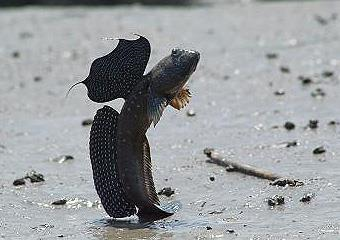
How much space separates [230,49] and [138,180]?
253 inches

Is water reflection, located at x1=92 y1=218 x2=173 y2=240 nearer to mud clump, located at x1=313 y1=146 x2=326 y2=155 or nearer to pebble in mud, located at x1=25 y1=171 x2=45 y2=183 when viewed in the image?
pebble in mud, located at x1=25 y1=171 x2=45 y2=183

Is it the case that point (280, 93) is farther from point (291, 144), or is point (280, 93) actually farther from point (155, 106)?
point (155, 106)

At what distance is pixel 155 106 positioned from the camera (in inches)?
170

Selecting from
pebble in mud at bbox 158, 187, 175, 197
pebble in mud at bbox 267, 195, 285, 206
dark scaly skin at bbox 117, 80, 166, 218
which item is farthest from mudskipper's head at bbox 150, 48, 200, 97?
pebble in mud at bbox 158, 187, 175, 197

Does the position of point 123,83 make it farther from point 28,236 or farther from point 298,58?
point 298,58

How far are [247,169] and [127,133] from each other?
0.98 meters

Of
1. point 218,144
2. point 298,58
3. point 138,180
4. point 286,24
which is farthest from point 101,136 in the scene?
point 286,24

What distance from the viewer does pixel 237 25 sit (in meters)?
12.8

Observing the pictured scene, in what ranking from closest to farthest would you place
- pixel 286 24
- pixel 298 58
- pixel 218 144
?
pixel 218 144, pixel 298 58, pixel 286 24

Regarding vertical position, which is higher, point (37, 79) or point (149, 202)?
point (149, 202)

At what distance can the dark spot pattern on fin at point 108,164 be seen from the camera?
4.51m

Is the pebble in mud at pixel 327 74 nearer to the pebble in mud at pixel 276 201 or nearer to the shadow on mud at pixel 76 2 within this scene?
the pebble in mud at pixel 276 201

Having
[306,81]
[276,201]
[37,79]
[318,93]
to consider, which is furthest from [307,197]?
[37,79]

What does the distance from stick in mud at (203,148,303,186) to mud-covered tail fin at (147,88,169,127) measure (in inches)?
34.0
